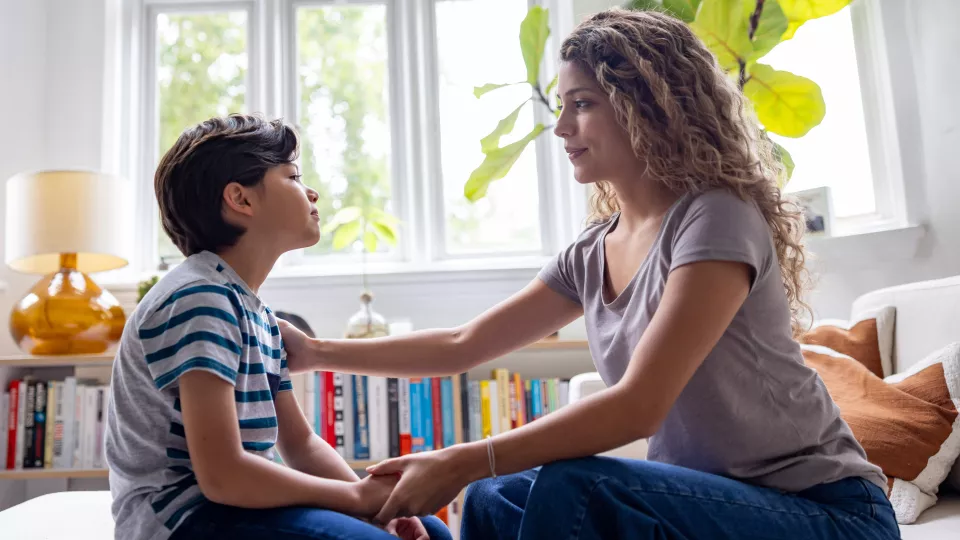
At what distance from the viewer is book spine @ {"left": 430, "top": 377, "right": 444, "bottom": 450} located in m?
2.41

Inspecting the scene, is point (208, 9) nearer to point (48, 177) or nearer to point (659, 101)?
point (48, 177)

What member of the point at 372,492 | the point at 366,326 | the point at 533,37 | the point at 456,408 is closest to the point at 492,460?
the point at 372,492

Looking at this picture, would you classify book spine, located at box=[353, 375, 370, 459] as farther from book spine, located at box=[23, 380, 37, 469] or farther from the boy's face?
the boy's face

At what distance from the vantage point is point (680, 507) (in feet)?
2.90

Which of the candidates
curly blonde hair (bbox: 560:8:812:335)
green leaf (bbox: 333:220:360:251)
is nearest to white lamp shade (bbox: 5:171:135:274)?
green leaf (bbox: 333:220:360:251)

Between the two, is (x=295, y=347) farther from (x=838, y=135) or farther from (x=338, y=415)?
(x=838, y=135)

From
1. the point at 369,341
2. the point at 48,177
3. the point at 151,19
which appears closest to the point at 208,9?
the point at 151,19

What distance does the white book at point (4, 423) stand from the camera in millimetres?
2402

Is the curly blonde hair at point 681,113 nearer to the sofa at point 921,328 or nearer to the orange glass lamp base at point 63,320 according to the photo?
the sofa at point 921,328

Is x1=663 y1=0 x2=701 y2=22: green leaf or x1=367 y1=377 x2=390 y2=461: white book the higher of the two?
x1=663 y1=0 x2=701 y2=22: green leaf

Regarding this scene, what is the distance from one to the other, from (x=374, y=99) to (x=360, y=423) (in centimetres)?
152

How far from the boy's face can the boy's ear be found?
0.01m

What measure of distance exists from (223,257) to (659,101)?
2.34 feet

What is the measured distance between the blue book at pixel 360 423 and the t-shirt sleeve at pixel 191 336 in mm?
1484
